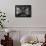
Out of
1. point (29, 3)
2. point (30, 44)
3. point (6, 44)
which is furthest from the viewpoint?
point (29, 3)

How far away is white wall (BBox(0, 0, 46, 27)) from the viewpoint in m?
3.36

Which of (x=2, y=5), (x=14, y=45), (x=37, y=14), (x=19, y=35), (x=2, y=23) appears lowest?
(x=14, y=45)

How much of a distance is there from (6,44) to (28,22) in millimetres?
760

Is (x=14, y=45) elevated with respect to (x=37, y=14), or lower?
lower

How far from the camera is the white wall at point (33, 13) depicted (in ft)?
11.0

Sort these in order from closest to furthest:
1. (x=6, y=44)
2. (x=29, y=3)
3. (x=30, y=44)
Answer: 1. (x=30, y=44)
2. (x=6, y=44)
3. (x=29, y=3)

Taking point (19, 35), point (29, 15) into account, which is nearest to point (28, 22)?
point (29, 15)

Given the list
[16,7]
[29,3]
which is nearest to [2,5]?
[16,7]

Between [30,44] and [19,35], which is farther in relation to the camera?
[19,35]

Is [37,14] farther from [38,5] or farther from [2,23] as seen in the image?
[2,23]

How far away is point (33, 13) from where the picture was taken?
11.0 feet

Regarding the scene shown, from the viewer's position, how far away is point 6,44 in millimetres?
3084

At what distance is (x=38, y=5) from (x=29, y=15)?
33 centimetres

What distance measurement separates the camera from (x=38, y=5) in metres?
3.37
